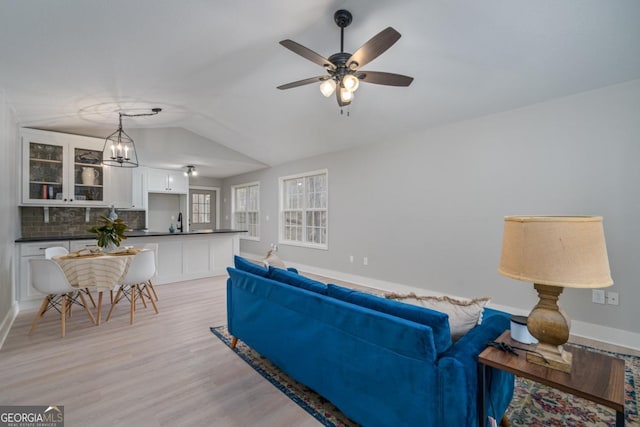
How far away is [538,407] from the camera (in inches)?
74.2

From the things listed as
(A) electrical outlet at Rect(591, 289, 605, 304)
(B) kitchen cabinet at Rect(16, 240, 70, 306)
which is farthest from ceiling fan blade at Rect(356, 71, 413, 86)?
(B) kitchen cabinet at Rect(16, 240, 70, 306)

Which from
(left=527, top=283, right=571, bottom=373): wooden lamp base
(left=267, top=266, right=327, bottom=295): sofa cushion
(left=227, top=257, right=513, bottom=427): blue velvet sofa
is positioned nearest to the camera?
(left=527, top=283, right=571, bottom=373): wooden lamp base

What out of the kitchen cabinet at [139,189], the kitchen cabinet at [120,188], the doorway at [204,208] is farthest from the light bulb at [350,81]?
the doorway at [204,208]

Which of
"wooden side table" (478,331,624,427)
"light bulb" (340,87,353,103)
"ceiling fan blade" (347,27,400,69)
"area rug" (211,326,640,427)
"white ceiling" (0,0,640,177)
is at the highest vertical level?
"white ceiling" (0,0,640,177)

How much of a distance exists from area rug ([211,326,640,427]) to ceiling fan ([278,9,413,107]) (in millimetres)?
2268

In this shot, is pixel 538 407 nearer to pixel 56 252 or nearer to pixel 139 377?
pixel 139 377

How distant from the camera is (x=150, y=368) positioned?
2332 millimetres

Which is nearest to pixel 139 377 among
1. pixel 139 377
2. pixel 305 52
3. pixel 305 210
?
pixel 139 377

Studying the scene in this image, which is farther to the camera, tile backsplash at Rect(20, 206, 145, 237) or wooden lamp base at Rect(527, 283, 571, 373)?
tile backsplash at Rect(20, 206, 145, 237)

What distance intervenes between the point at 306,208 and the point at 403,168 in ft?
8.09

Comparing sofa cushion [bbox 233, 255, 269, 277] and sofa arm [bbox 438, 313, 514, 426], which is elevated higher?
sofa cushion [bbox 233, 255, 269, 277]

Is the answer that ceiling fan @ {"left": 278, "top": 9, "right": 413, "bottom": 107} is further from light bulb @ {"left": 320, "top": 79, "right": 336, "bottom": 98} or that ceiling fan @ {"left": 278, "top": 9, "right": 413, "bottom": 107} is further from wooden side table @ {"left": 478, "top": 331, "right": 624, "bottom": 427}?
wooden side table @ {"left": 478, "top": 331, "right": 624, "bottom": 427}

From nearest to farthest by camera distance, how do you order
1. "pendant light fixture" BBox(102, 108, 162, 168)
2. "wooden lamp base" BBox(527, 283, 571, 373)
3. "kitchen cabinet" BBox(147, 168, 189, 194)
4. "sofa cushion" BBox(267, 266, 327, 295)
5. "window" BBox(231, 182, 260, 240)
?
"wooden lamp base" BBox(527, 283, 571, 373)
"sofa cushion" BBox(267, 266, 327, 295)
"pendant light fixture" BBox(102, 108, 162, 168)
"kitchen cabinet" BBox(147, 168, 189, 194)
"window" BBox(231, 182, 260, 240)

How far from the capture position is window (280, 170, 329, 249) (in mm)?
5883
